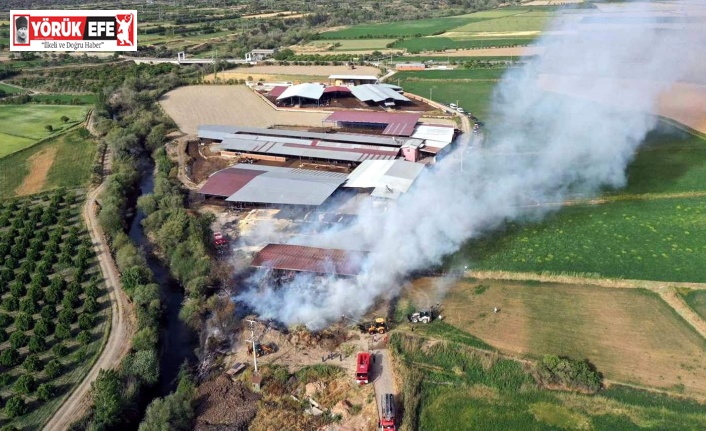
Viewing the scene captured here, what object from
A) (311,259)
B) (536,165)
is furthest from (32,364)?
(536,165)

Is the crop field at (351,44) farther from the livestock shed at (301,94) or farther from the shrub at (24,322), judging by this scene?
the shrub at (24,322)

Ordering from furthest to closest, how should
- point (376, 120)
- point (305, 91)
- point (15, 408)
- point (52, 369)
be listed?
1. point (305, 91)
2. point (376, 120)
3. point (52, 369)
4. point (15, 408)

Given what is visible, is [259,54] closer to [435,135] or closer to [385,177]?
[435,135]

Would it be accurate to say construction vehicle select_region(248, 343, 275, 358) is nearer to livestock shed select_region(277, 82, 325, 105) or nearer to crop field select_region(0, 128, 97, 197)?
crop field select_region(0, 128, 97, 197)

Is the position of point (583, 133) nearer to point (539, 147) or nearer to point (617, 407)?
point (539, 147)

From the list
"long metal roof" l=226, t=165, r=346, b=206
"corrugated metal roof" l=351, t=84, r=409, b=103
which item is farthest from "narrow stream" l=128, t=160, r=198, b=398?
"corrugated metal roof" l=351, t=84, r=409, b=103

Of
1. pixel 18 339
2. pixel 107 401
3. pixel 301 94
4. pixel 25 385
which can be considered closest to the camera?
pixel 107 401
